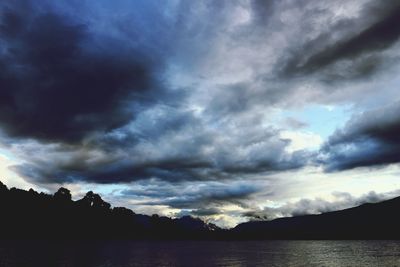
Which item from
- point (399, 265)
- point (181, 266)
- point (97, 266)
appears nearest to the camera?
point (97, 266)

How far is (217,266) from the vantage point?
457 feet

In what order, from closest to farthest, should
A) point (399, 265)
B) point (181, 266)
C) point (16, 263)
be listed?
point (16, 263) < point (181, 266) < point (399, 265)

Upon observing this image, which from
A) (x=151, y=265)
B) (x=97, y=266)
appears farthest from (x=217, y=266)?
(x=97, y=266)

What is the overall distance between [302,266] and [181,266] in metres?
48.7

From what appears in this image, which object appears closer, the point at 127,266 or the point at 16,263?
the point at 16,263

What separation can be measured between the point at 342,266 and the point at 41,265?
382 feet

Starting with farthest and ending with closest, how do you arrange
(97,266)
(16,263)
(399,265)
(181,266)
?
(399,265) → (181,266) → (97,266) → (16,263)

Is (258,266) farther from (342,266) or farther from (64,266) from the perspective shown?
(64,266)

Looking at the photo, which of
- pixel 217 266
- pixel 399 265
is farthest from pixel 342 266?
pixel 217 266

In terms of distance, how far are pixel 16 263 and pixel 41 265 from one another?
793 cm

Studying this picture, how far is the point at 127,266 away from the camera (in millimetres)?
128375

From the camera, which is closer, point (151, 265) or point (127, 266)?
point (127, 266)

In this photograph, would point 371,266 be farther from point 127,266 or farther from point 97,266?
point 97,266


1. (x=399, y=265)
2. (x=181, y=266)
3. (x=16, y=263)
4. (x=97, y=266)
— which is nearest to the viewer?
(x=16, y=263)
